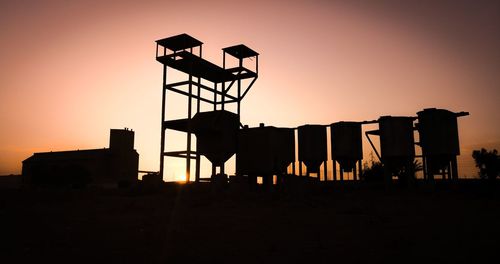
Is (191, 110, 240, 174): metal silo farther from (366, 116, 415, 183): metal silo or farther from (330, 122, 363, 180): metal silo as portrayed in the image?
(366, 116, 415, 183): metal silo

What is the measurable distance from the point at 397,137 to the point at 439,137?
218cm

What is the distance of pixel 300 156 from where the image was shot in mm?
27734

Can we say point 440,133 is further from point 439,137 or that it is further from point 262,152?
point 262,152

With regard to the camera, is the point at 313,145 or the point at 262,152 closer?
the point at 262,152

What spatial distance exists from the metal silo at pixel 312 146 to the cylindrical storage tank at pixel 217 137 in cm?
457

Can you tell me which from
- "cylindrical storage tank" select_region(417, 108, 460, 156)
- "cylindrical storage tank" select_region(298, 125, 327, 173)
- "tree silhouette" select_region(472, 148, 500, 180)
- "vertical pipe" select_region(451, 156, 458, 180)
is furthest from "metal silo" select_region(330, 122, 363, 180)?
"tree silhouette" select_region(472, 148, 500, 180)

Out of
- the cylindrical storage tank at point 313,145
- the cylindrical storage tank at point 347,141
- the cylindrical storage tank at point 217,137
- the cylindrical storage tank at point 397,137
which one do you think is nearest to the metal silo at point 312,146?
the cylindrical storage tank at point 313,145

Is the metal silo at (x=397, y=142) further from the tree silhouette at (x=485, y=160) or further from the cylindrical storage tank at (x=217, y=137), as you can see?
the tree silhouette at (x=485, y=160)

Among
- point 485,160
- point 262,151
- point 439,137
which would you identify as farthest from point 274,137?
point 485,160

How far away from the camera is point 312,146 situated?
2722cm

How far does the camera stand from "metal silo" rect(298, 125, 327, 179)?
88.8 ft

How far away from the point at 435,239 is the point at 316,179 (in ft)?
46.5

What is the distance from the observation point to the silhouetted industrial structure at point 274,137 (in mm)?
23125

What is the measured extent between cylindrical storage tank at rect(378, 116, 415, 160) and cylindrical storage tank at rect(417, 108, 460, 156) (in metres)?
0.78
